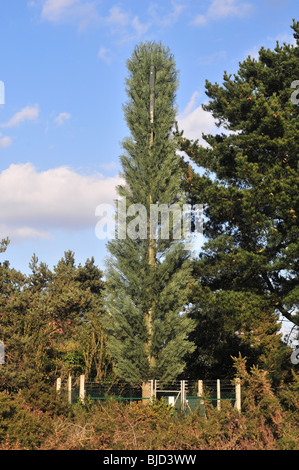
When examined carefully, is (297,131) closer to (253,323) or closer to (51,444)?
(253,323)

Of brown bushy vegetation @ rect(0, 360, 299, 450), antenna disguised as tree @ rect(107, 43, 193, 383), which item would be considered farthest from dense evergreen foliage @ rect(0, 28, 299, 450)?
brown bushy vegetation @ rect(0, 360, 299, 450)

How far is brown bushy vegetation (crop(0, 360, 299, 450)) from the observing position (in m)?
9.13

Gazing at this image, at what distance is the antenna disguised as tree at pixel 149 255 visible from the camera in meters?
18.1

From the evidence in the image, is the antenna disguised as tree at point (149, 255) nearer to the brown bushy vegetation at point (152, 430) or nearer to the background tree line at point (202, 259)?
the background tree line at point (202, 259)

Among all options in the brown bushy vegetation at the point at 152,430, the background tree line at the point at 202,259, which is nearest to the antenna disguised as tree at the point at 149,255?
the background tree line at the point at 202,259

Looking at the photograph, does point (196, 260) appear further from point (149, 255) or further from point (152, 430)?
point (152, 430)

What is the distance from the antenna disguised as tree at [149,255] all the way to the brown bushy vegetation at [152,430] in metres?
6.62

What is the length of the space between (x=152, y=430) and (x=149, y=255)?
30.6 ft

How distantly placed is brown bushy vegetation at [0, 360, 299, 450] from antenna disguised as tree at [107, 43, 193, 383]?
6.62 m

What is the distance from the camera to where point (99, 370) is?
20188 mm

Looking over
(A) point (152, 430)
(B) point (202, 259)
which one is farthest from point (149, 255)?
(A) point (152, 430)

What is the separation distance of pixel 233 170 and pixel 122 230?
7.96 m

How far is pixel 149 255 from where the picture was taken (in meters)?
19.2

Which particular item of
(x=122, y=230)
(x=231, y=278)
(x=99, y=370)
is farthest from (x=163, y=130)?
(x=99, y=370)
